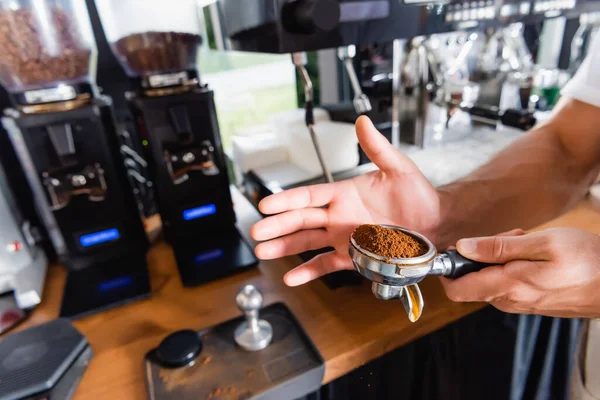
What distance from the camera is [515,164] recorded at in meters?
0.69

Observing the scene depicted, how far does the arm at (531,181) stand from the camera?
63 cm

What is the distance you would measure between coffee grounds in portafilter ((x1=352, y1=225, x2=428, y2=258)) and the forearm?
25 centimetres

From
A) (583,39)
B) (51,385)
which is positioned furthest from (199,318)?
(583,39)

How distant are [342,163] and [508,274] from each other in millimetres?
393

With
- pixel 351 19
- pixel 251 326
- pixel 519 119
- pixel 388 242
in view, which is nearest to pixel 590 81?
pixel 519 119

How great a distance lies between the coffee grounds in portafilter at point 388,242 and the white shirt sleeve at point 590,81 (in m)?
0.52

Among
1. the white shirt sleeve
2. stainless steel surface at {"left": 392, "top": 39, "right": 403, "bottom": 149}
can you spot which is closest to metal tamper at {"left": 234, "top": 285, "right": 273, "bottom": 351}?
stainless steel surface at {"left": 392, "top": 39, "right": 403, "bottom": 149}

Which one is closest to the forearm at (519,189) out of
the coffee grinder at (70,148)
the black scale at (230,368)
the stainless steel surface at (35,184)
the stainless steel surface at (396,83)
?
the stainless steel surface at (396,83)

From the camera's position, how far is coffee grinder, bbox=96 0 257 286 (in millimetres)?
664

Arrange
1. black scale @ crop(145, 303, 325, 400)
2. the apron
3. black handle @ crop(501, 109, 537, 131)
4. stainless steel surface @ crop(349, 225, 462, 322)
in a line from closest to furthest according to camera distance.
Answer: stainless steel surface @ crop(349, 225, 462, 322), black scale @ crop(145, 303, 325, 400), the apron, black handle @ crop(501, 109, 537, 131)

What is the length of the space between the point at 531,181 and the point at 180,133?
63cm

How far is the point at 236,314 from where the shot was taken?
1.95 ft

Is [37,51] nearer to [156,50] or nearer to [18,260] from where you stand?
[156,50]

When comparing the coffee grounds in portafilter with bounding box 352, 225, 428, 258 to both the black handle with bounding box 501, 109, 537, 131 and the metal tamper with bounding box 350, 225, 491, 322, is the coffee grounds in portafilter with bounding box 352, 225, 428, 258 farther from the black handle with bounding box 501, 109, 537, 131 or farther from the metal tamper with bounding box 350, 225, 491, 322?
the black handle with bounding box 501, 109, 537, 131
